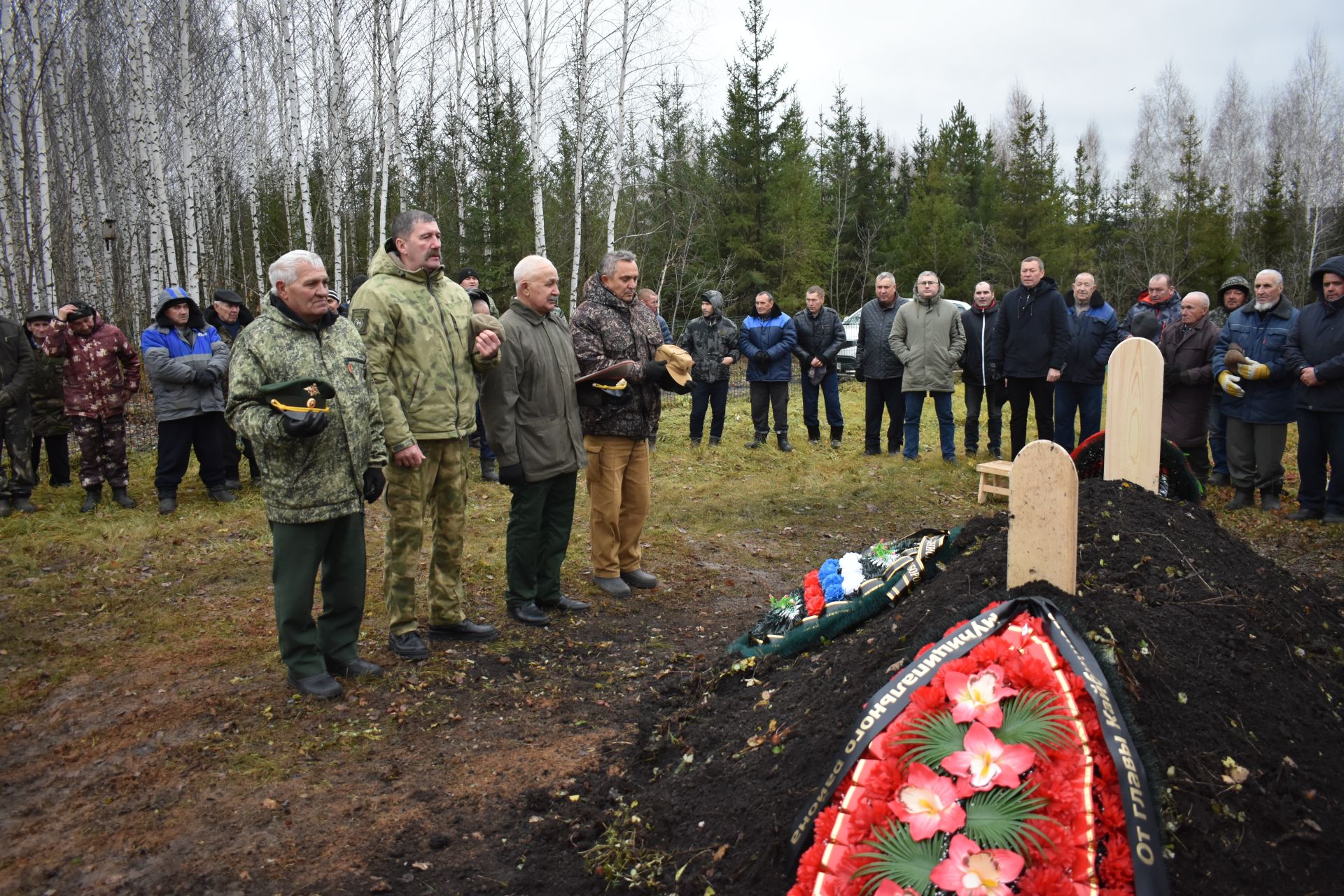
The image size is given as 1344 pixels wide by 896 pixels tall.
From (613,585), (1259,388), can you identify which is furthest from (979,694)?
(1259,388)

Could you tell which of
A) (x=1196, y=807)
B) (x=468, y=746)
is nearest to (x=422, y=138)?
(x=468, y=746)

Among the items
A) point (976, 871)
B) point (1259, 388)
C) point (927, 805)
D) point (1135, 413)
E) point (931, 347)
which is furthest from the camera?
point (931, 347)

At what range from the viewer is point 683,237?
26.3 metres

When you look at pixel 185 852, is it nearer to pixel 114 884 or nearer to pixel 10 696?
pixel 114 884

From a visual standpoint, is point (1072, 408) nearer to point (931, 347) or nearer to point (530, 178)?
point (931, 347)

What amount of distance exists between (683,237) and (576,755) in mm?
23530

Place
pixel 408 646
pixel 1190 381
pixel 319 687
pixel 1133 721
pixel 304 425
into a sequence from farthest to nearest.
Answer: pixel 1190 381 → pixel 408 646 → pixel 319 687 → pixel 304 425 → pixel 1133 721

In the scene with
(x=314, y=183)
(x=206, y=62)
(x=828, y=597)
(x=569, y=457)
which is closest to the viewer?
(x=828, y=597)

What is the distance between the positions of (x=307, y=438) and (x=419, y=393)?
2.49ft

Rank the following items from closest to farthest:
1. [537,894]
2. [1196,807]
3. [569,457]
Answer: [1196,807] < [537,894] < [569,457]

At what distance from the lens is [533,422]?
5.47 m

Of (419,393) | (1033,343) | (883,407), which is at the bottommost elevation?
(883,407)

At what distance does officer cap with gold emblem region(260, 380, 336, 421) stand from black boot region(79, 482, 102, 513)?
18.7ft

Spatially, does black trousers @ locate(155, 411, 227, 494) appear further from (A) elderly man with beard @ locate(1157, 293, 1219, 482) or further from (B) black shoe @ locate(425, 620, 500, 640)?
(A) elderly man with beard @ locate(1157, 293, 1219, 482)
